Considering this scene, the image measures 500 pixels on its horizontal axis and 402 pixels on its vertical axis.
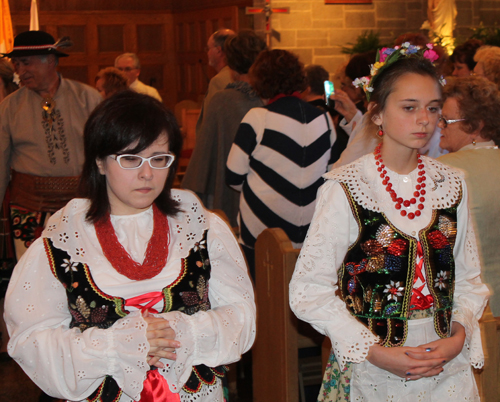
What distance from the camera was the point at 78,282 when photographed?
1.62m

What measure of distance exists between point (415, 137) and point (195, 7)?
833cm

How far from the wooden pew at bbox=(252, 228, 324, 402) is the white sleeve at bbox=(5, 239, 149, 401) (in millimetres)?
1217

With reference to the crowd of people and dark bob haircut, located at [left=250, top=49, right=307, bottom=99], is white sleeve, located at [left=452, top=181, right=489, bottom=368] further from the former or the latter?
dark bob haircut, located at [left=250, top=49, right=307, bottom=99]

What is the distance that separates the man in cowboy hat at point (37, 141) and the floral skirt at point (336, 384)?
7.28 feet

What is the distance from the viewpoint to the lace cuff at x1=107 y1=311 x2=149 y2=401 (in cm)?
154

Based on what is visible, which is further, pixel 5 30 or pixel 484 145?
pixel 5 30

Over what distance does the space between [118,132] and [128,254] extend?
0.33 metres

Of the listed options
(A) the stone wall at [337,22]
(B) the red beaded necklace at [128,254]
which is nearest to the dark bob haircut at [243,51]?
(B) the red beaded necklace at [128,254]

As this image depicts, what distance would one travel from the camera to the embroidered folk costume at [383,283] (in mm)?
1747

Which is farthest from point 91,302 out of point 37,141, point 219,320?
point 37,141

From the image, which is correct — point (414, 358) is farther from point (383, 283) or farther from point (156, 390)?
point (156, 390)

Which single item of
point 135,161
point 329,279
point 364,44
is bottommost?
point 329,279

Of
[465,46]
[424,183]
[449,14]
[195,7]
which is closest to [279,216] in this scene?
[424,183]

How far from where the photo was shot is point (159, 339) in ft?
5.14
